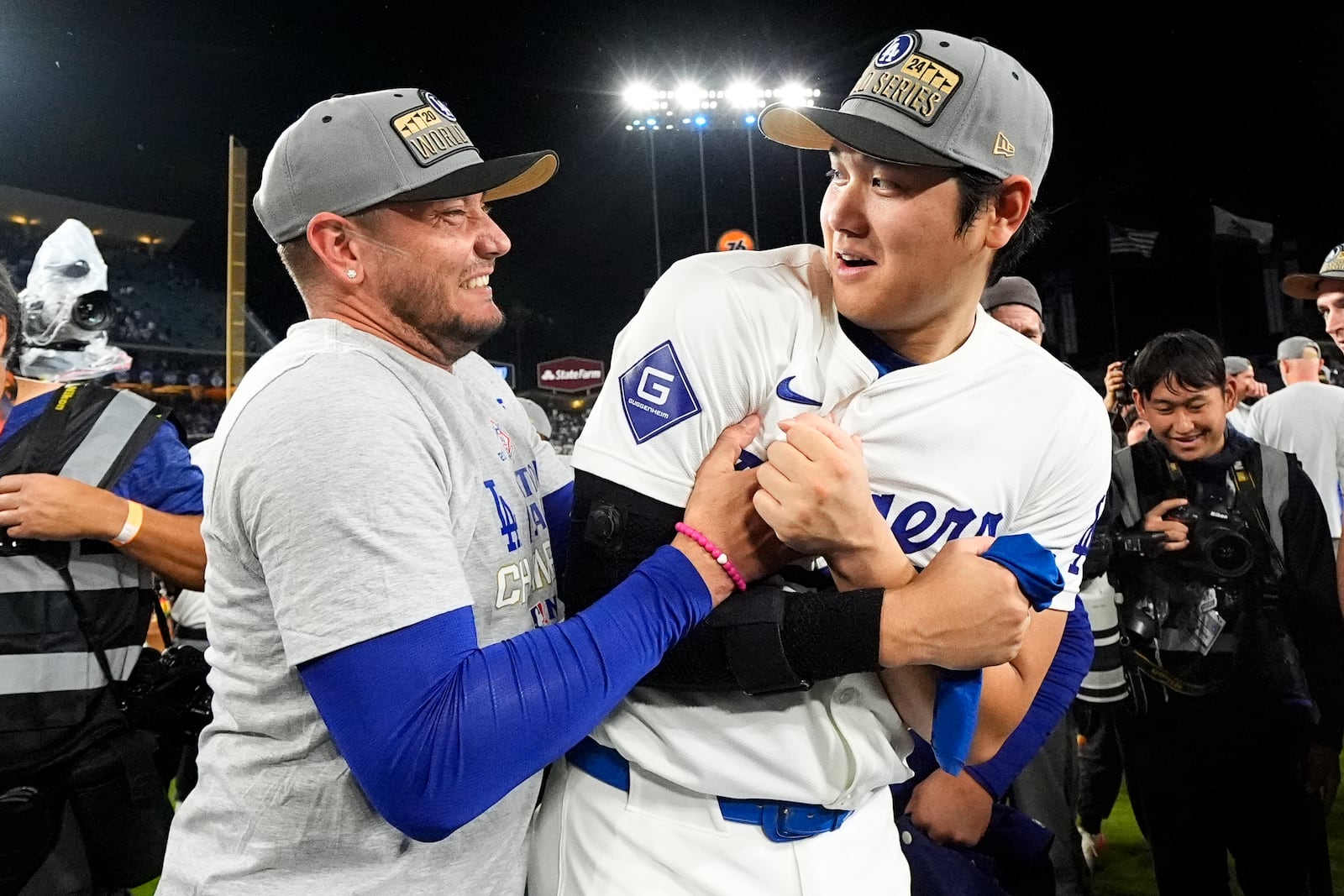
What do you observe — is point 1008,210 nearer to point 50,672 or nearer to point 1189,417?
point 1189,417

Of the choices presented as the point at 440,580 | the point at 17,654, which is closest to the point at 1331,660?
the point at 440,580

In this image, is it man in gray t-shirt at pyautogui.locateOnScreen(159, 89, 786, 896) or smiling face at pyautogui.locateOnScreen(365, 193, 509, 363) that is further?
smiling face at pyautogui.locateOnScreen(365, 193, 509, 363)

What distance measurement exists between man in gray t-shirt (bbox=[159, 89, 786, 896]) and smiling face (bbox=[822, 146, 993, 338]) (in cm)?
27

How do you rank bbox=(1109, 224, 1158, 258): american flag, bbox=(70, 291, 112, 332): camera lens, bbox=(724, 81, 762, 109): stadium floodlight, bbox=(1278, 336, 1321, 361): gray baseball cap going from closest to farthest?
bbox=(70, 291, 112, 332): camera lens, bbox=(1278, 336, 1321, 361): gray baseball cap, bbox=(1109, 224, 1158, 258): american flag, bbox=(724, 81, 762, 109): stadium floodlight

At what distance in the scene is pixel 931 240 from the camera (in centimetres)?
119

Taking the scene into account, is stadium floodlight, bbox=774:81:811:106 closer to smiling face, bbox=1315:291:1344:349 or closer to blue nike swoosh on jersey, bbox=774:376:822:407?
smiling face, bbox=1315:291:1344:349

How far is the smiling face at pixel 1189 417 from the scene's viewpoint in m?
2.66

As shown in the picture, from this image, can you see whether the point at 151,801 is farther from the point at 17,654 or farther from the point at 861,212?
the point at 861,212

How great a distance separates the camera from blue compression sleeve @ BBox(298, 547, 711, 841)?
35.1 inches

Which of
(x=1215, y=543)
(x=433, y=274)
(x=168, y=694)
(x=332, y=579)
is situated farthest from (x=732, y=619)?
(x=1215, y=543)

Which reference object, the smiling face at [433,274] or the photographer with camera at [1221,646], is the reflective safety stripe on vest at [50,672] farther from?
the photographer with camera at [1221,646]

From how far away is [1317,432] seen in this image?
4059 mm

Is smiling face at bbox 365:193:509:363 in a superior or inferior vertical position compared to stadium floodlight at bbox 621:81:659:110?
inferior

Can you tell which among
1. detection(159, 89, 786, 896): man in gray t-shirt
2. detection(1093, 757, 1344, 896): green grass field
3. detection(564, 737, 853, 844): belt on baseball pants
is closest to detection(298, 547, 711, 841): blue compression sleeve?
detection(159, 89, 786, 896): man in gray t-shirt
